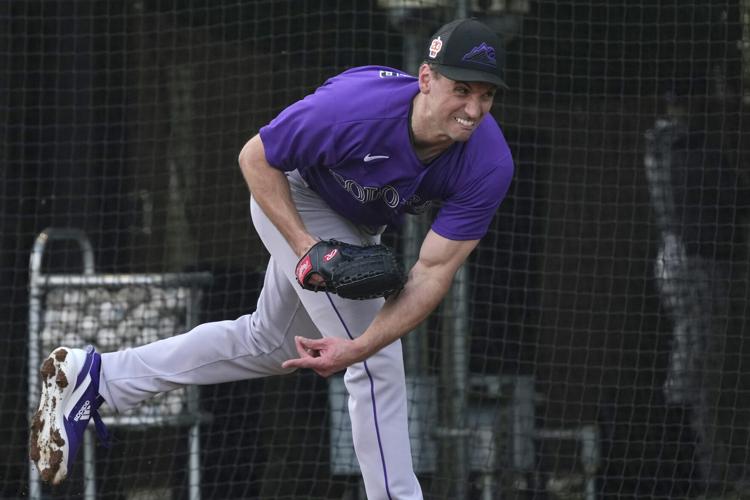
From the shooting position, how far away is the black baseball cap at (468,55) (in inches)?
146

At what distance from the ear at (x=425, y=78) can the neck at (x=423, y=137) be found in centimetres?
3

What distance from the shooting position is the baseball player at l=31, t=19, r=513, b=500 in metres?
3.82

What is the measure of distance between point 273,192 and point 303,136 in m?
0.21

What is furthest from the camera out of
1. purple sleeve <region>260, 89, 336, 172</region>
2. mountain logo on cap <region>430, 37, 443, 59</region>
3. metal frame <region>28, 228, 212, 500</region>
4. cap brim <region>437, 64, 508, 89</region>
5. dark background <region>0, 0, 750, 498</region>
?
dark background <region>0, 0, 750, 498</region>

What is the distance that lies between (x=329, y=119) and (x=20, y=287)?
2.91 metres

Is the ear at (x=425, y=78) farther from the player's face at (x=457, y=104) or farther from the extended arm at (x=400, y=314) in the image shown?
the extended arm at (x=400, y=314)

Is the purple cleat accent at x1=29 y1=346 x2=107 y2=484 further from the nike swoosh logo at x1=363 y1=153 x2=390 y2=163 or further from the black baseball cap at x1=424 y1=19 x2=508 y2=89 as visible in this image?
the black baseball cap at x1=424 y1=19 x2=508 y2=89

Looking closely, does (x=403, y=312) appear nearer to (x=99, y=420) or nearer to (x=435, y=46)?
(x=435, y=46)

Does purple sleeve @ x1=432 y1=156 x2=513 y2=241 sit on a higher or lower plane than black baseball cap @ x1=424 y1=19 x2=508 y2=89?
lower

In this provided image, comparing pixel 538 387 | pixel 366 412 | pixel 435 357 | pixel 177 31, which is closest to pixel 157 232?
pixel 177 31

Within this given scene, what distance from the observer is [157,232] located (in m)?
6.34

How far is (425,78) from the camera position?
388 cm

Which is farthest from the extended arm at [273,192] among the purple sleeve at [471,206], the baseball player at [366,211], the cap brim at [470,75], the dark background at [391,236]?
the dark background at [391,236]

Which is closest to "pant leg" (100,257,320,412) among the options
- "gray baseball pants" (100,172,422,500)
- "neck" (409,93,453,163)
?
"gray baseball pants" (100,172,422,500)
